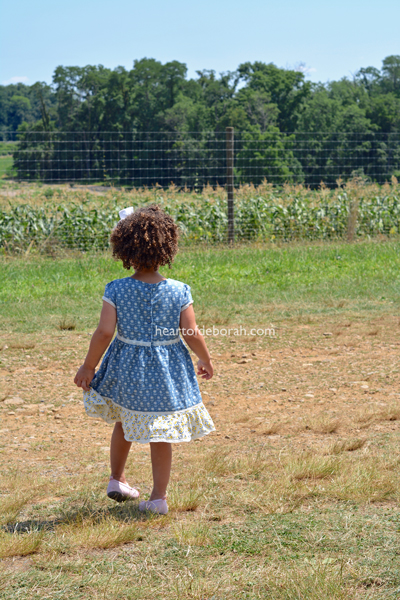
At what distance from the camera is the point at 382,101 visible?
137 feet

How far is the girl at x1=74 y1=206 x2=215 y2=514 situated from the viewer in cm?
252

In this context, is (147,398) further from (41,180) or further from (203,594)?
(41,180)

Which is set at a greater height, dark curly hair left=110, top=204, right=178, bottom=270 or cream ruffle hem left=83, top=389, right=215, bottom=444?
dark curly hair left=110, top=204, right=178, bottom=270

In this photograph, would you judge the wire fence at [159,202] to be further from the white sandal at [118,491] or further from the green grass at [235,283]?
the white sandal at [118,491]

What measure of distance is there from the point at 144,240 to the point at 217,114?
53297 millimetres

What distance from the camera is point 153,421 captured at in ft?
8.20

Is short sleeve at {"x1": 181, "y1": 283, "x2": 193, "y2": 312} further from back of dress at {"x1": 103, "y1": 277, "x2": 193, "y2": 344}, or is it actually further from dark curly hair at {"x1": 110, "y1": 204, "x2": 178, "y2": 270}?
dark curly hair at {"x1": 110, "y1": 204, "x2": 178, "y2": 270}

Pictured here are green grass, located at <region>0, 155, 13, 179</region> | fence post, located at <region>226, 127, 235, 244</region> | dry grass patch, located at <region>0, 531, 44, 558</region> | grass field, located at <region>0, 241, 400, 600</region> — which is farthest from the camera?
fence post, located at <region>226, 127, 235, 244</region>

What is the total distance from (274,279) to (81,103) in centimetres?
2779

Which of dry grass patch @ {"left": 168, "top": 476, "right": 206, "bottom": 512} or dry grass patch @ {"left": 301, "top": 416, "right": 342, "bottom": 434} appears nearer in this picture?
dry grass patch @ {"left": 168, "top": 476, "right": 206, "bottom": 512}

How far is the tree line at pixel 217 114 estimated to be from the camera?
18375 mm

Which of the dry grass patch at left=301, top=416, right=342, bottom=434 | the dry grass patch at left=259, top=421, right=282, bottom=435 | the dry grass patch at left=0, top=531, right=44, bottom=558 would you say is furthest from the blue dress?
the dry grass patch at left=301, top=416, right=342, bottom=434

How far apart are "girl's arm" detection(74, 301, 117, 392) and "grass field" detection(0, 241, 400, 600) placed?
59cm

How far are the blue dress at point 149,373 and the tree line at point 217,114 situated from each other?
8.27 metres
